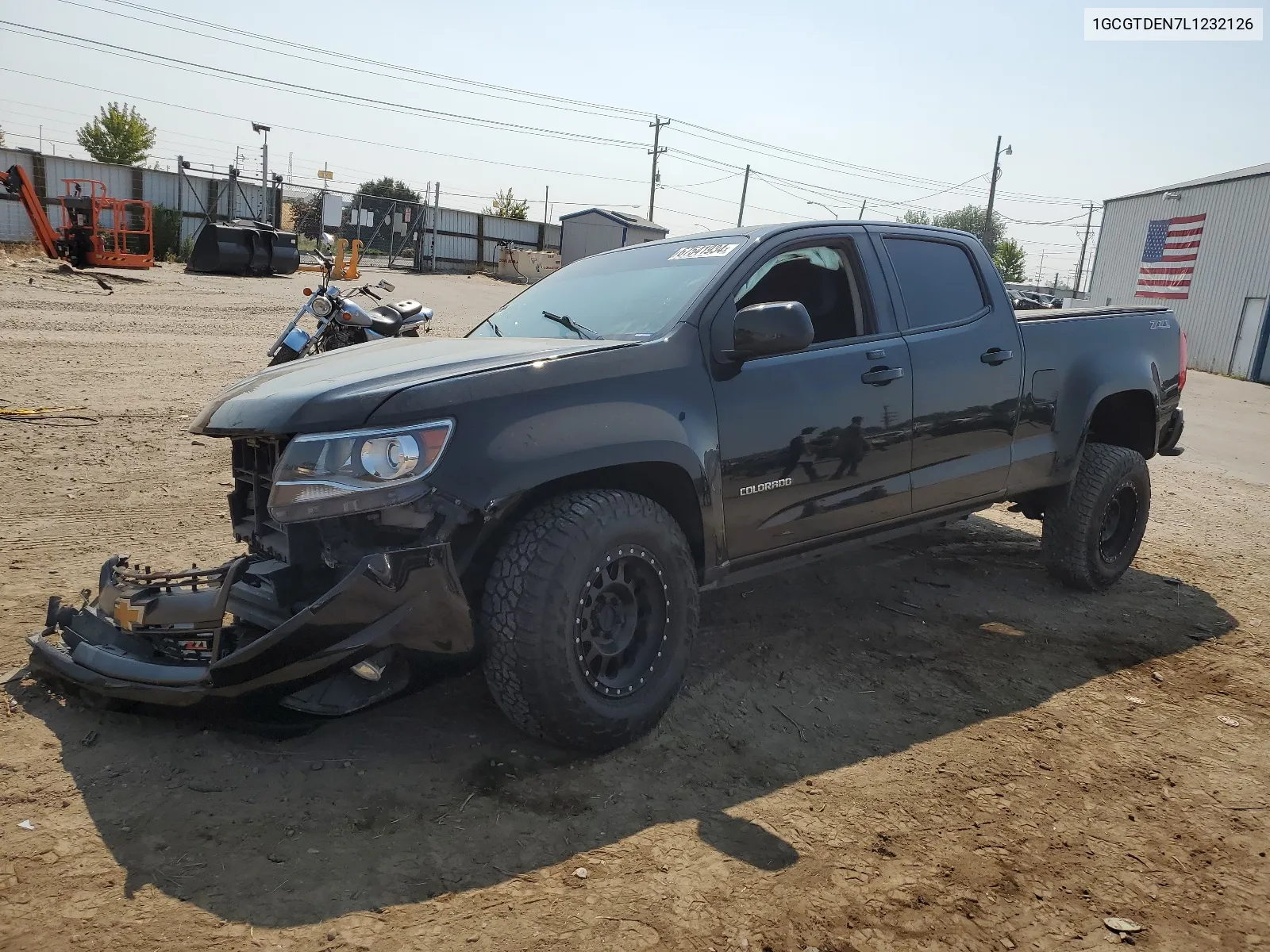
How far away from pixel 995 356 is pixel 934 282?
0.48 m

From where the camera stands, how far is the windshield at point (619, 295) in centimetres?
382

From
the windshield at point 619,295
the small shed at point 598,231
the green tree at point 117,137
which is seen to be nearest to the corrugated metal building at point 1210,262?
the small shed at point 598,231

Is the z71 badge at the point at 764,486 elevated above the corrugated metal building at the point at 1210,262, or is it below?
below

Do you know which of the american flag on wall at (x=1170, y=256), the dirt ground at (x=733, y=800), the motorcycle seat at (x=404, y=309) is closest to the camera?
the dirt ground at (x=733, y=800)

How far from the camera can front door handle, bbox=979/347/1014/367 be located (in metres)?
4.62

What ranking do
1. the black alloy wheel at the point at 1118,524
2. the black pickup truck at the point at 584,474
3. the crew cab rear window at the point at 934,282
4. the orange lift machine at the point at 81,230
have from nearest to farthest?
the black pickup truck at the point at 584,474
the crew cab rear window at the point at 934,282
the black alloy wheel at the point at 1118,524
the orange lift machine at the point at 81,230

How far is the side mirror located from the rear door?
3.35ft

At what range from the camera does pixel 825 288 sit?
4336mm

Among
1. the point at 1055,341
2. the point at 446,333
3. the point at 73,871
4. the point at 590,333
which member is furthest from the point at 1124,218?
the point at 73,871

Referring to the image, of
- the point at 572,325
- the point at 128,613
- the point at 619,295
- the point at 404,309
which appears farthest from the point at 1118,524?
the point at 404,309

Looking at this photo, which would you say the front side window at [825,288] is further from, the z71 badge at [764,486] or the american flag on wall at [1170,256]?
the american flag on wall at [1170,256]

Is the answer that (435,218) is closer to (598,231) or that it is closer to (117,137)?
(598,231)

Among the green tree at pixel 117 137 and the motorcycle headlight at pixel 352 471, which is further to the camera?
the green tree at pixel 117 137

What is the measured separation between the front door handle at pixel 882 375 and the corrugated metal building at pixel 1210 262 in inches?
1062
